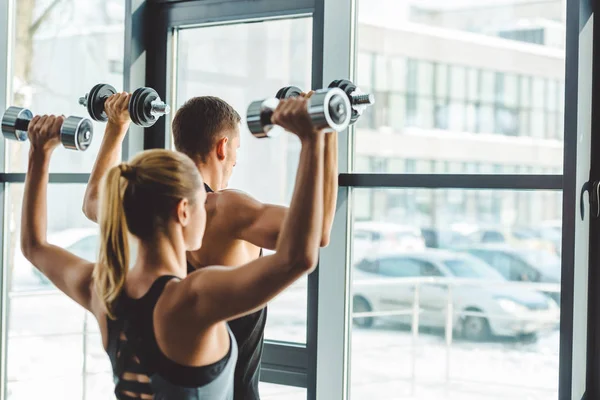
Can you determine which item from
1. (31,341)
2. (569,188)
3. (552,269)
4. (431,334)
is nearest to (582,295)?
(552,269)

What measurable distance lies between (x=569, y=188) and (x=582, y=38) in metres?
0.34

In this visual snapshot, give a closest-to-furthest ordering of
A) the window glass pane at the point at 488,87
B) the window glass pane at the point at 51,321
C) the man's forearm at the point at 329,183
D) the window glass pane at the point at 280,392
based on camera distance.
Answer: the man's forearm at the point at 329,183 → the window glass pane at the point at 488,87 → the window glass pane at the point at 280,392 → the window glass pane at the point at 51,321

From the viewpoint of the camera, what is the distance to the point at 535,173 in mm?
2027

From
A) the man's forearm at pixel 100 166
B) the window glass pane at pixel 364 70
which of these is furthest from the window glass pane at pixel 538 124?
the man's forearm at pixel 100 166

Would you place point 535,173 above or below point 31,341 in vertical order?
above

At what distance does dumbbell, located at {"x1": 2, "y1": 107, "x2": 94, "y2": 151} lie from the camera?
1679 millimetres

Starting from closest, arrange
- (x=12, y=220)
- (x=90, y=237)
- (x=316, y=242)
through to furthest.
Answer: (x=316, y=242) < (x=90, y=237) < (x=12, y=220)

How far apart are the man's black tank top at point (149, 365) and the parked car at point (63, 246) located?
59.4 inches

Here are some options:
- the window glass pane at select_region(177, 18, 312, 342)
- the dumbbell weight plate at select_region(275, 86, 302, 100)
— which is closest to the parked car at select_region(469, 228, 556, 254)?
the window glass pane at select_region(177, 18, 312, 342)

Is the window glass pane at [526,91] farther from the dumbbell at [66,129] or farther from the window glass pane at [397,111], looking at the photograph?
the dumbbell at [66,129]

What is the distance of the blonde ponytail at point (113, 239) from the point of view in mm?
1369

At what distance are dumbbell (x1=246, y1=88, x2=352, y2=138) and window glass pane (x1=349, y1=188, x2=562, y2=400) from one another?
90cm

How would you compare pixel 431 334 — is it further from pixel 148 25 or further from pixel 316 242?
pixel 148 25

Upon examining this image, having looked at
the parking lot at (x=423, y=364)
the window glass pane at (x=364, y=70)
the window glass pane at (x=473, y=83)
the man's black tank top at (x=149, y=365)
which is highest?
the window glass pane at (x=364, y=70)
